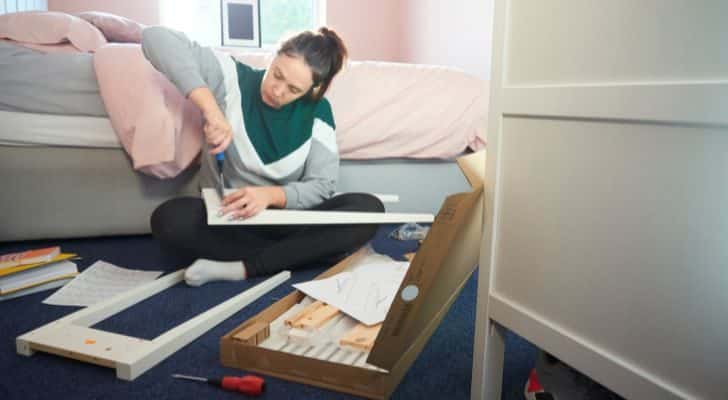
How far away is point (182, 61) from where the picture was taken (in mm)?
1147

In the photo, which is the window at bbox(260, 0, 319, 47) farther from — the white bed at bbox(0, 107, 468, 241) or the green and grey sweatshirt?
the green and grey sweatshirt

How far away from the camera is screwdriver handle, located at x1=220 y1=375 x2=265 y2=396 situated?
728 mm

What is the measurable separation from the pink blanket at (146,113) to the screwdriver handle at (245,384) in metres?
0.73

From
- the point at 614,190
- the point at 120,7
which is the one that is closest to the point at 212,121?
the point at 614,190

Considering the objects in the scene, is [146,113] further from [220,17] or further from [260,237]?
[220,17]

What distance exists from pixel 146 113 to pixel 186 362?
0.72 m

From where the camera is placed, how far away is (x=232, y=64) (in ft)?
4.19

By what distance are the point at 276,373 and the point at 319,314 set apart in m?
0.15

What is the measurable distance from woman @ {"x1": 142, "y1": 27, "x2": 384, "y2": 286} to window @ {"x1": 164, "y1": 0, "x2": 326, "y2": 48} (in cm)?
203

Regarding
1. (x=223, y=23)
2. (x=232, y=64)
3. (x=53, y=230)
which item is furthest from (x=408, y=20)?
(x=53, y=230)

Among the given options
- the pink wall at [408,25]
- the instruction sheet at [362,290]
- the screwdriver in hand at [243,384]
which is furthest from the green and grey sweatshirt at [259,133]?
the pink wall at [408,25]

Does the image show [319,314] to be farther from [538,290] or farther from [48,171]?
[48,171]

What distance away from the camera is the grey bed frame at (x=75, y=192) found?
1373mm

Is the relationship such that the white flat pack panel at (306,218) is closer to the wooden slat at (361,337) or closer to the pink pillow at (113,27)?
→ the wooden slat at (361,337)
